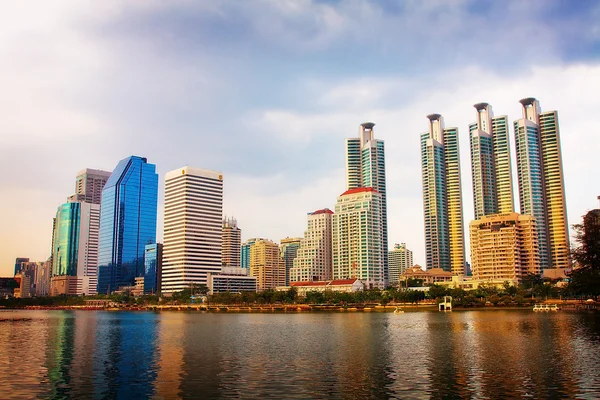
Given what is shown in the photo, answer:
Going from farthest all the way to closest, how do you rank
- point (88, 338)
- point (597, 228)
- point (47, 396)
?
point (597, 228)
point (88, 338)
point (47, 396)

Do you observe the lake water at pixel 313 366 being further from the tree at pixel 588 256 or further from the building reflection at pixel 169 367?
the tree at pixel 588 256

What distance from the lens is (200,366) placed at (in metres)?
62.4

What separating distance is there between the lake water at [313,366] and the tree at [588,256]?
2630 inches

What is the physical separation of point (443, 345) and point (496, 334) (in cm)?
1909

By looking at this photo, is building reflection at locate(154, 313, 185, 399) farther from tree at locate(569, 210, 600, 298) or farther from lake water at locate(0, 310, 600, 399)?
tree at locate(569, 210, 600, 298)

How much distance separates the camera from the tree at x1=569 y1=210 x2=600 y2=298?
158m

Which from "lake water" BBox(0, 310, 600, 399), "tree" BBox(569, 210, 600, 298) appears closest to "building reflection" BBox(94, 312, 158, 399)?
"lake water" BBox(0, 310, 600, 399)

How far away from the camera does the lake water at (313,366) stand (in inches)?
1854

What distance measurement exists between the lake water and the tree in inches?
2630

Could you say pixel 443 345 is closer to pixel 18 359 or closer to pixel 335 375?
pixel 335 375

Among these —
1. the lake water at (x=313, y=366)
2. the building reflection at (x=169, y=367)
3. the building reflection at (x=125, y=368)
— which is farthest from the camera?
the building reflection at (x=125, y=368)

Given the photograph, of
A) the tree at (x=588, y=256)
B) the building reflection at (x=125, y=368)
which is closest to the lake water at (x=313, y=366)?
the building reflection at (x=125, y=368)

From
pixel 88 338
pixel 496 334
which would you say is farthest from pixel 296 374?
pixel 88 338

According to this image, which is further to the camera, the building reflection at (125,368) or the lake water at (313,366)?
the building reflection at (125,368)
